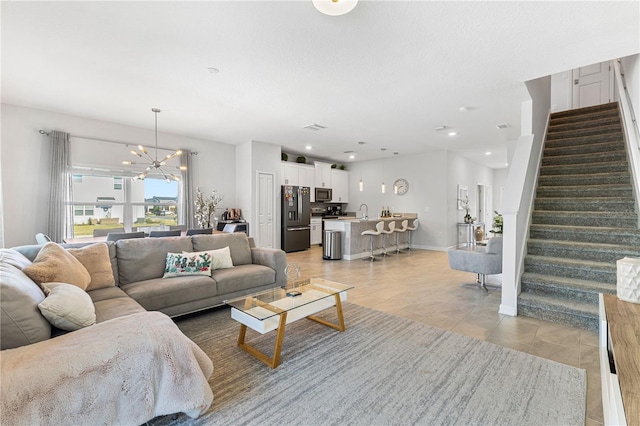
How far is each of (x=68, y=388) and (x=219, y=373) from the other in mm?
1038

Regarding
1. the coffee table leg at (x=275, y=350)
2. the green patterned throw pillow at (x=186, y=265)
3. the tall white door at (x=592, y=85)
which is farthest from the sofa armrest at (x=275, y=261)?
the tall white door at (x=592, y=85)

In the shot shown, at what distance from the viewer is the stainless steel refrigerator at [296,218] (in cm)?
775

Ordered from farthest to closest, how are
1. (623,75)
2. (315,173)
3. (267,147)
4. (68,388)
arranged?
1. (315,173)
2. (267,147)
3. (623,75)
4. (68,388)

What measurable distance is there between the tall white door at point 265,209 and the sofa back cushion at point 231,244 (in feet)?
10.1

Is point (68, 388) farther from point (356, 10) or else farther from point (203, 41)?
point (356, 10)

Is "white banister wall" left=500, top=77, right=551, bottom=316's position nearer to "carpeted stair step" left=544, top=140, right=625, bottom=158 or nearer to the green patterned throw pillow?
"carpeted stair step" left=544, top=140, right=625, bottom=158

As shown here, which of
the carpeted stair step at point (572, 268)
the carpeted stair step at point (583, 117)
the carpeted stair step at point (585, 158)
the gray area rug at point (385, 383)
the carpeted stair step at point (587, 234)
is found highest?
the carpeted stair step at point (583, 117)

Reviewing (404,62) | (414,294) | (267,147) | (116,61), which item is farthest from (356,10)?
(267,147)

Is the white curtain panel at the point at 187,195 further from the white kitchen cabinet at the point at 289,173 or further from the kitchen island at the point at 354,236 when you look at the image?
the kitchen island at the point at 354,236

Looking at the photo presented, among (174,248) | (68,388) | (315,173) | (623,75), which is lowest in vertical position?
(68,388)

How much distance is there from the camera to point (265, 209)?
7355 millimetres

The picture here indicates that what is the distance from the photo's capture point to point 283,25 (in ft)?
8.34

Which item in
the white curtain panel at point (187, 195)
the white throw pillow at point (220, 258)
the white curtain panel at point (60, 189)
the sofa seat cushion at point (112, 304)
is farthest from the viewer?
the white curtain panel at point (187, 195)

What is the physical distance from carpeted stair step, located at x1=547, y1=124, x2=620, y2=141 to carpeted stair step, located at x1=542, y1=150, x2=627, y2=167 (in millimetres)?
671
